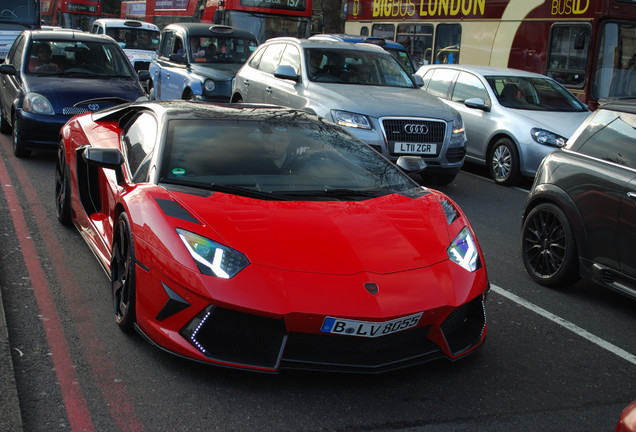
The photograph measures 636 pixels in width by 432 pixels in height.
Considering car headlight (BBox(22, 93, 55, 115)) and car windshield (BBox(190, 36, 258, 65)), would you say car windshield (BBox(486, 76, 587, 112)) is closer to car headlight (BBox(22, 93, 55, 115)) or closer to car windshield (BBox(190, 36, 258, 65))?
car windshield (BBox(190, 36, 258, 65))

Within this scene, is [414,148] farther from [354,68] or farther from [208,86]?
[208,86]

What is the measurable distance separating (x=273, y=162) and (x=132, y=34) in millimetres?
19918

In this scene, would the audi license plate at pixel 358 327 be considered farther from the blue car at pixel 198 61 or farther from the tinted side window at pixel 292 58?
the blue car at pixel 198 61

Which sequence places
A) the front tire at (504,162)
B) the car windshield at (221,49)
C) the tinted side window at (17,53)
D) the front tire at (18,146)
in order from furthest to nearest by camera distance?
the car windshield at (221,49) → the tinted side window at (17,53) → the front tire at (504,162) → the front tire at (18,146)

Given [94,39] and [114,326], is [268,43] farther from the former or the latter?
[114,326]

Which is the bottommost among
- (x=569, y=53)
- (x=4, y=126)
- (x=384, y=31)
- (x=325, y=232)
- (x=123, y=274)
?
(x=4, y=126)

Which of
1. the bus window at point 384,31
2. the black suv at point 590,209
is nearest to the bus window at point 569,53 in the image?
the bus window at point 384,31

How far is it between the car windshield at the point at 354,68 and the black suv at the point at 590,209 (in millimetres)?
5098

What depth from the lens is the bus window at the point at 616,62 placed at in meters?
14.3

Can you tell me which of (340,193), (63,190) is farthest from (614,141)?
(63,190)

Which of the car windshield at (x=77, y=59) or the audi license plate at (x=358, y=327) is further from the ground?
the car windshield at (x=77, y=59)

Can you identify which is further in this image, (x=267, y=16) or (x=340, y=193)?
(x=267, y=16)

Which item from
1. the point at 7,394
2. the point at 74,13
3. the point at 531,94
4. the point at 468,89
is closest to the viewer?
the point at 7,394

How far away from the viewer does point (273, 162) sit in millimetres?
5023
